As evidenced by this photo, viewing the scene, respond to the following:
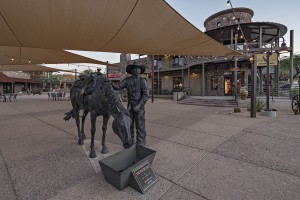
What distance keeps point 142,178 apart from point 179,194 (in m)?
0.53

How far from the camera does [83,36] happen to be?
15.3ft

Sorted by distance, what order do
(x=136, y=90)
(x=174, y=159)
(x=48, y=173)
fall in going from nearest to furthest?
1. (x=48, y=173)
2. (x=174, y=159)
3. (x=136, y=90)

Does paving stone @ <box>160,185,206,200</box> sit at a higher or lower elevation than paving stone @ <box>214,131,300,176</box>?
lower

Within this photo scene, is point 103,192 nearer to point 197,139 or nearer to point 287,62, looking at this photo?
point 197,139

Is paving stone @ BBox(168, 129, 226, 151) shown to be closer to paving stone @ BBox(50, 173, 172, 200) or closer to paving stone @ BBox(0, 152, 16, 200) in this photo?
paving stone @ BBox(50, 173, 172, 200)

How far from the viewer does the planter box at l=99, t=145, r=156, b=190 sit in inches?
81.2

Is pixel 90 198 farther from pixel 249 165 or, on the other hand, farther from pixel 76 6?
pixel 76 6

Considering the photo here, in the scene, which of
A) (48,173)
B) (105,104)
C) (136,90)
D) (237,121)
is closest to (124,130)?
(105,104)

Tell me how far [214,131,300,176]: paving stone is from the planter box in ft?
6.39

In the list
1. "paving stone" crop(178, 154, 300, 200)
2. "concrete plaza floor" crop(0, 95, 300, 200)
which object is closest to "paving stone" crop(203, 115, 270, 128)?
"concrete plaza floor" crop(0, 95, 300, 200)

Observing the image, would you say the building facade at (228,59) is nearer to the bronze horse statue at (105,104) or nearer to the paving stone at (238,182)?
the bronze horse statue at (105,104)

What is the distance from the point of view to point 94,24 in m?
3.91

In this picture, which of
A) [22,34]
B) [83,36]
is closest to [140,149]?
[83,36]

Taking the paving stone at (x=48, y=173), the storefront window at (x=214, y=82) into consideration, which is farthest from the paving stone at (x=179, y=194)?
the storefront window at (x=214, y=82)
